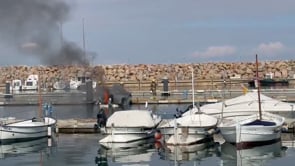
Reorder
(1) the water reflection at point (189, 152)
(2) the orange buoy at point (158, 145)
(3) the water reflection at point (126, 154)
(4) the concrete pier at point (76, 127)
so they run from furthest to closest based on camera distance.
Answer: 1. (4) the concrete pier at point (76, 127)
2. (2) the orange buoy at point (158, 145)
3. (1) the water reflection at point (189, 152)
4. (3) the water reflection at point (126, 154)

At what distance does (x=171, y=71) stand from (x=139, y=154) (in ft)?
236

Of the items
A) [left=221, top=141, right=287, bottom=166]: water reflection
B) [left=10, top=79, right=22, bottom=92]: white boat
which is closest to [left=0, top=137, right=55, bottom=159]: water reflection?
[left=221, top=141, right=287, bottom=166]: water reflection

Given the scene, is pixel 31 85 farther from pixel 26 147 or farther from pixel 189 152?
pixel 189 152

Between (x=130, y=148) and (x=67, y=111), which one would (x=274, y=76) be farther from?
(x=130, y=148)

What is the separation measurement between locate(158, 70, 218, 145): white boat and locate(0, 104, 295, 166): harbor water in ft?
1.63

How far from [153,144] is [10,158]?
24.9ft

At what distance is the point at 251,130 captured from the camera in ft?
111

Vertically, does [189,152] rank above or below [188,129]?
below

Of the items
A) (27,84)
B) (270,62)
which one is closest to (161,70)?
(270,62)

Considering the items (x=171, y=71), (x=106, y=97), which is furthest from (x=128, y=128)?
(x=171, y=71)

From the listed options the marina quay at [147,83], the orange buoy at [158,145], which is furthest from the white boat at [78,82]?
the orange buoy at [158,145]

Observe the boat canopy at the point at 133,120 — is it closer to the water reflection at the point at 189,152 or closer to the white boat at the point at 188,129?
the white boat at the point at 188,129

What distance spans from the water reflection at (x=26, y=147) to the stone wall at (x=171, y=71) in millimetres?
53273

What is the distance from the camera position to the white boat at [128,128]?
3578 centimetres
